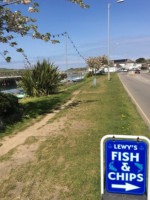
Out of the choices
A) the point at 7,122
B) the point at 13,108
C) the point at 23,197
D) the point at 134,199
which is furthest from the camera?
the point at 13,108

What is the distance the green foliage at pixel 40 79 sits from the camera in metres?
15.0

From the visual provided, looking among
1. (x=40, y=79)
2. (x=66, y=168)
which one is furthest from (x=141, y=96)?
(x=66, y=168)

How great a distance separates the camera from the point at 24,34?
7.69 meters

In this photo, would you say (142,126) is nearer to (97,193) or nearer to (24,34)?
(97,193)

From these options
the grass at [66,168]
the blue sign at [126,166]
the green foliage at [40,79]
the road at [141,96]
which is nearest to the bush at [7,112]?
the grass at [66,168]

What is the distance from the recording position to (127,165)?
8.72 ft

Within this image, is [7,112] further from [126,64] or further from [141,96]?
[126,64]

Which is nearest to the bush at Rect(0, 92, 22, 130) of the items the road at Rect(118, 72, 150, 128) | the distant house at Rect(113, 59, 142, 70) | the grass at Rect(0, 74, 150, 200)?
the grass at Rect(0, 74, 150, 200)

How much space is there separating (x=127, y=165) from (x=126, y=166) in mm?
19

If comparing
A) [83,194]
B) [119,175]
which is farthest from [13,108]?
[119,175]

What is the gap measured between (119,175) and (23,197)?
65.5 inches

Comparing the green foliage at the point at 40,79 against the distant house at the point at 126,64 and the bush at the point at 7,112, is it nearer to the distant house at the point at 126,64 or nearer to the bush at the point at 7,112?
the bush at the point at 7,112

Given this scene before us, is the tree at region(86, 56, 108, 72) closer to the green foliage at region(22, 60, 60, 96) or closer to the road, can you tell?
the road

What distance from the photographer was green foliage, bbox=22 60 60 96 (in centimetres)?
1497
